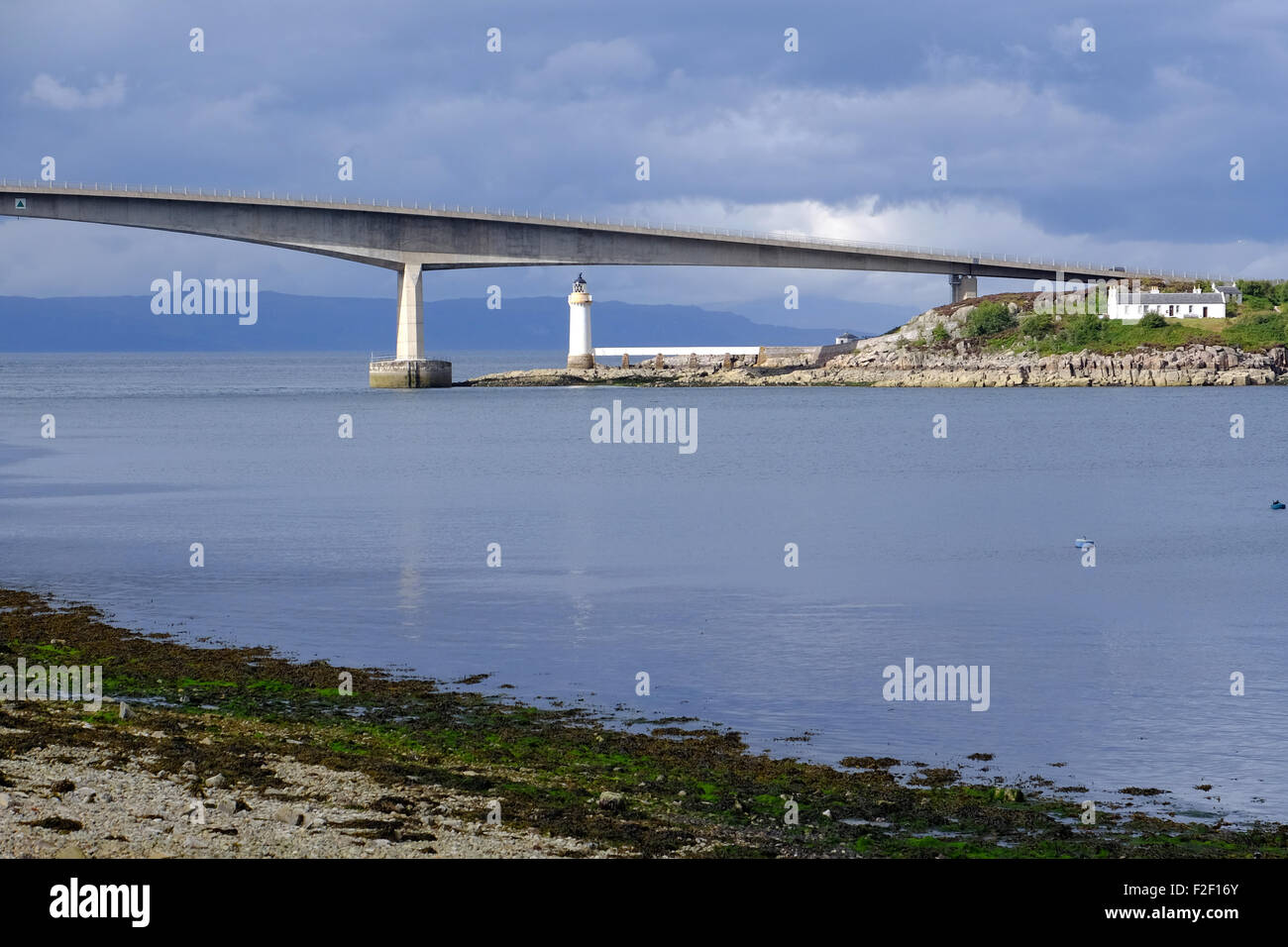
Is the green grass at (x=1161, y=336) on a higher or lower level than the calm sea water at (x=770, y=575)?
higher

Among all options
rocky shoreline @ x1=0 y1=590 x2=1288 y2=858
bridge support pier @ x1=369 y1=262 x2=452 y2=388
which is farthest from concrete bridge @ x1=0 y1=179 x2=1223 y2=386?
rocky shoreline @ x1=0 y1=590 x2=1288 y2=858

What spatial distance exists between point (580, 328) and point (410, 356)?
23.8 metres

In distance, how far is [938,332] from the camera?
14538cm

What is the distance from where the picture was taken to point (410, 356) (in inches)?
5172

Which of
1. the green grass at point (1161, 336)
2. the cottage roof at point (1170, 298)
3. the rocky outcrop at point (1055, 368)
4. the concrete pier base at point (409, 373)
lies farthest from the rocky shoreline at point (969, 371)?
the concrete pier base at point (409, 373)

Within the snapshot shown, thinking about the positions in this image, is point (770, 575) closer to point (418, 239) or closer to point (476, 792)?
point (476, 792)

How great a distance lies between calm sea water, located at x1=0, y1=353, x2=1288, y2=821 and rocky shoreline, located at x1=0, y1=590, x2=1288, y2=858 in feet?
3.72

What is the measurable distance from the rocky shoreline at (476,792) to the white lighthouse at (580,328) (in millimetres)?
124808

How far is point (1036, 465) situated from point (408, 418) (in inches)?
2046

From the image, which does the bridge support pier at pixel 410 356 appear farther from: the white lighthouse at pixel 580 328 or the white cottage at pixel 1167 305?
the white cottage at pixel 1167 305

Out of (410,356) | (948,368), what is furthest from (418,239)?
(948,368)

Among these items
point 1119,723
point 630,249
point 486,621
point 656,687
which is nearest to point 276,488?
point 486,621

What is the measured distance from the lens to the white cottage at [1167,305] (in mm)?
137375
